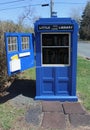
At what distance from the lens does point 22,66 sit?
8.05 metres

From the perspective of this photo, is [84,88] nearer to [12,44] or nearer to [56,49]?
[56,49]

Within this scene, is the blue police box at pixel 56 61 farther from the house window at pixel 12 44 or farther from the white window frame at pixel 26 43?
the house window at pixel 12 44

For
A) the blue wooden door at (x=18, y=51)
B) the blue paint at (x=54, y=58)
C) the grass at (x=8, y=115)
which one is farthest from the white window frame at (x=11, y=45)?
the grass at (x=8, y=115)

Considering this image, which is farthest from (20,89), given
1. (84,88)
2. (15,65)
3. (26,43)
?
(15,65)

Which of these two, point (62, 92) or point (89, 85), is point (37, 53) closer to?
point (62, 92)

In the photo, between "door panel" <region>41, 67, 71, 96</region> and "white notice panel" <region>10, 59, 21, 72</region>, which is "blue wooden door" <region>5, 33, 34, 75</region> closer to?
"white notice panel" <region>10, 59, 21, 72</region>

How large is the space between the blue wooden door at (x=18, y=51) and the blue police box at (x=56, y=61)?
0.34 meters

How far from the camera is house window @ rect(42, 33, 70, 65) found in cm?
818

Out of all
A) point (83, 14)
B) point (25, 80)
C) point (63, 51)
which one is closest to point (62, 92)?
point (63, 51)

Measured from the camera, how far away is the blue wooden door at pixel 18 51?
738 cm

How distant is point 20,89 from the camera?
31.7 ft

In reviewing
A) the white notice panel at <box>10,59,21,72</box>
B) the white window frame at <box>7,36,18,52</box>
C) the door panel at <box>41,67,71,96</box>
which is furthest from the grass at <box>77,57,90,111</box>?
the white window frame at <box>7,36,18,52</box>

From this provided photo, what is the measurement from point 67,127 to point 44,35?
2863mm

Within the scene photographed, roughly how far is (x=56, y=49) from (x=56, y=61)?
323 mm
